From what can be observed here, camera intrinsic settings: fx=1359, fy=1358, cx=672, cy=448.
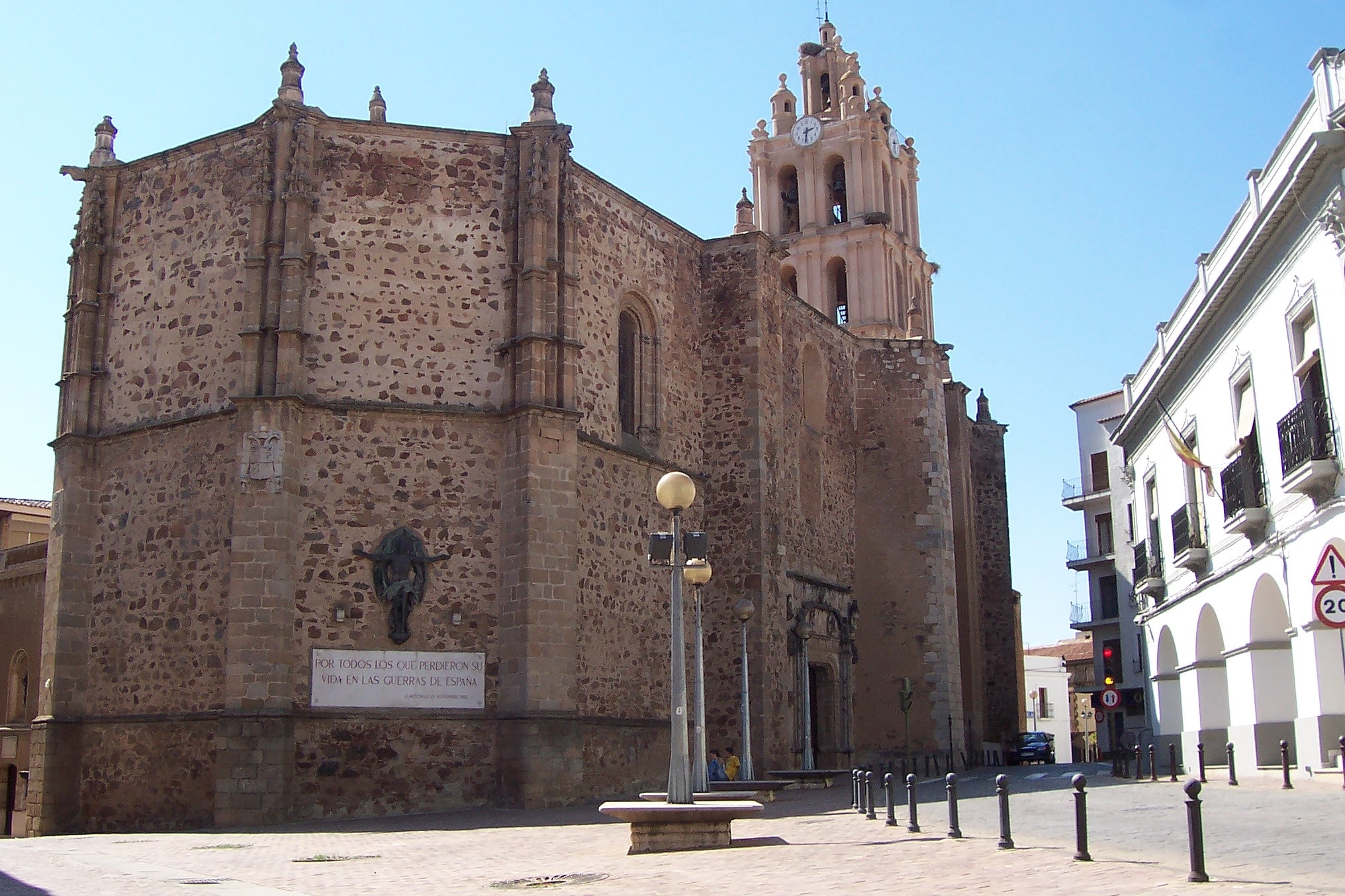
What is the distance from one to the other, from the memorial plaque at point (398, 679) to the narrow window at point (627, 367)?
6086 mm

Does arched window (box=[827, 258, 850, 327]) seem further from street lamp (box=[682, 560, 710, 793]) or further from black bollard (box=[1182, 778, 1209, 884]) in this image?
black bollard (box=[1182, 778, 1209, 884])

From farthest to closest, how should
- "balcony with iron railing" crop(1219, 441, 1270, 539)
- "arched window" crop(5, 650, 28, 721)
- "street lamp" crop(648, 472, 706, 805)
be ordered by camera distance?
"arched window" crop(5, 650, 28, 721) < "balcony with iron railing" crop(1219, 441, 1270, 539) < "street lamp" crop(648, 472, 706, 805)

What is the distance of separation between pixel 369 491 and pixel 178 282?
5069 millimetres

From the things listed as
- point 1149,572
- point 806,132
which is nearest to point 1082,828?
point 1149,572

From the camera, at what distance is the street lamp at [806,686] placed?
88.1ft

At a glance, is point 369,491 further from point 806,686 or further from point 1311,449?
point 1311,449

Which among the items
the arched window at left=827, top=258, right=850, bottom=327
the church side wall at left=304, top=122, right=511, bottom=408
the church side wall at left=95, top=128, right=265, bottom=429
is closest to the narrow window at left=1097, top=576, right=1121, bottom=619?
the arched window at left=827, top=258, right=850, bottom=327

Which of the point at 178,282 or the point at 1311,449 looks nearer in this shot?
the point at 1311,449

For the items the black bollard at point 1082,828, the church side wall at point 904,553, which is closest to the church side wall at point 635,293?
the church side wall at point 904,553

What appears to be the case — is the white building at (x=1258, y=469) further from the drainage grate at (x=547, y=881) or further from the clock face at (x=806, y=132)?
the clock face at (x=806, y=132)

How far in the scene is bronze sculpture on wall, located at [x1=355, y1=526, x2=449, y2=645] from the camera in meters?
21.0

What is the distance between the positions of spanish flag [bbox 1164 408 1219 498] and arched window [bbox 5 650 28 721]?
28409mm

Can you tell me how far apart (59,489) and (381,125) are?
8156mm

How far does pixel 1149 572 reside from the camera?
2911 cm
